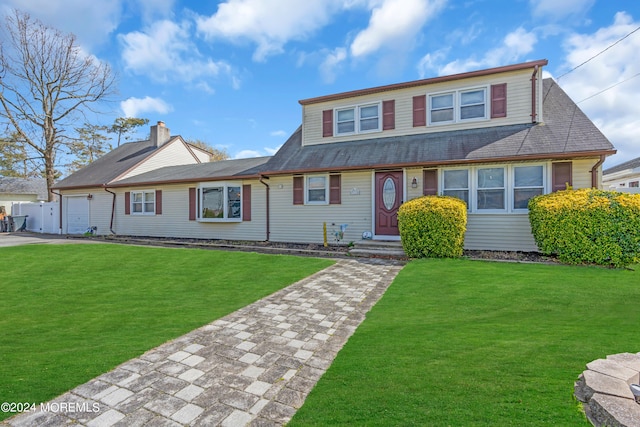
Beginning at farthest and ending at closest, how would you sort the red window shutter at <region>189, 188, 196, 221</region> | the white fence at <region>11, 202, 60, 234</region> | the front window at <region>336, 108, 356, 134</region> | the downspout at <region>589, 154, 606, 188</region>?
1. the white fence at <region>11, 202, 60, 234</region>
2. the red window shutter at <region>189, 188, 196, 221</region>
3. the front window at <region>336, 108, 356, 134</region>
4. the downspout at <region>589, 154, 606, 188</region>

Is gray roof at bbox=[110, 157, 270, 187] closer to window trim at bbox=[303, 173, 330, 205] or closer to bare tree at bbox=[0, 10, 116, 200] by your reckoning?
window trim at bbox=[303, 173, 330, 205]

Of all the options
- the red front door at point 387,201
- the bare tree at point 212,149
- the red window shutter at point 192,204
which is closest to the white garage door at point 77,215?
the red window shutter at point 192,204

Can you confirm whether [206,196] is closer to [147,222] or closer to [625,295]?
[147,222]

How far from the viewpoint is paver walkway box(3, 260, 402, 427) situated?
2217 mm

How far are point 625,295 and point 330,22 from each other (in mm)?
11877

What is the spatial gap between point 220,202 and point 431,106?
8951mm

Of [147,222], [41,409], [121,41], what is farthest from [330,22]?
[41,409]

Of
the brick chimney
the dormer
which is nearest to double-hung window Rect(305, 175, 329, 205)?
the dormer

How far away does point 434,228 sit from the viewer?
7.87 metres

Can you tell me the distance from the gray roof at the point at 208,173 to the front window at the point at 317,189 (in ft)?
7.03

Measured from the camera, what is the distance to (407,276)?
248 inches

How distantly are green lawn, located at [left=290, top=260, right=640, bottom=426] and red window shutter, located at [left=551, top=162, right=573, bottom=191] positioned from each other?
350 centimetres

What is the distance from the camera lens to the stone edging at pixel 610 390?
176 centimetres

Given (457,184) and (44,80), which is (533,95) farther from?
(44,80)
